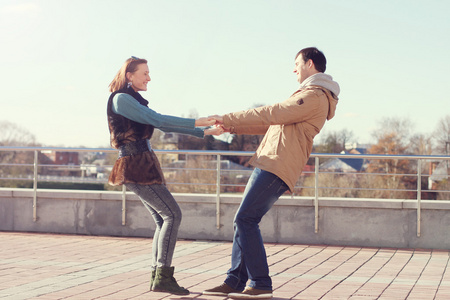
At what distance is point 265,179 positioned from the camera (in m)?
4.74

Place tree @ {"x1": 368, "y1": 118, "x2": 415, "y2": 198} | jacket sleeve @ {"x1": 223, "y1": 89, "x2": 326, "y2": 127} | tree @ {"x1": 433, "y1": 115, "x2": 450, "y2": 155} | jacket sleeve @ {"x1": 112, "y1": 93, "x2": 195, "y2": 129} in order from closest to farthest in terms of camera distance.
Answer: jacket sleeve @ {"x1": 223, "y1": 89, "x2": 326, "y2": 127}, jacket sleeve @ {"x1": 112, "y1": 93, "x2": 195, "y2": 129}, tree @ {"x1": 433, "y1": 115, "x2": 450, "y2": 155}, tree @ {"x1": 368, "y1": 118, "x2": 415, "y2": 198}

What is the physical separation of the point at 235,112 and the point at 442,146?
85281 millimetres

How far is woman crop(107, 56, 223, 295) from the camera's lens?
498cm

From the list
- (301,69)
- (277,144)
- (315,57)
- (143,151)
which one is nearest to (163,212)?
(143,151)

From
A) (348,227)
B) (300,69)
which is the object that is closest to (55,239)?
(348,227)

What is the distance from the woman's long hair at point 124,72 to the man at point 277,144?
805mm

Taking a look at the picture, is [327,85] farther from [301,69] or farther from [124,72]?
[124,72]

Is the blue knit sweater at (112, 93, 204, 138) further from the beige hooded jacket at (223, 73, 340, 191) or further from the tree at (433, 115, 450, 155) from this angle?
the tree at (433, 115, 450, 155)

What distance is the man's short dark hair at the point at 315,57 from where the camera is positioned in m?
4.84

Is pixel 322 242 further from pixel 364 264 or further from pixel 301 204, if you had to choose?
pixel 364 264

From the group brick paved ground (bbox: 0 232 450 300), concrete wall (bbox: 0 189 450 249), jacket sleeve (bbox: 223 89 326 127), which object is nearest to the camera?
A: jacket sleeve (bbox: 223 89 326 127)

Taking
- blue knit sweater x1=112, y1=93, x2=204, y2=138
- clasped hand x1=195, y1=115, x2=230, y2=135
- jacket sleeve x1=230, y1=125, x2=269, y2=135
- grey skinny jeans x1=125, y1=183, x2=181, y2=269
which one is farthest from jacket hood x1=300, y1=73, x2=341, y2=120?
grey skinny jeans x1=125, y1=183, x2=181, y2=269

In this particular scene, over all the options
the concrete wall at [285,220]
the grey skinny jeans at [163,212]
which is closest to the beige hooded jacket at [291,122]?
the grey skinny jeans at [163,212]

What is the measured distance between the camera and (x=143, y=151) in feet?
16.6
